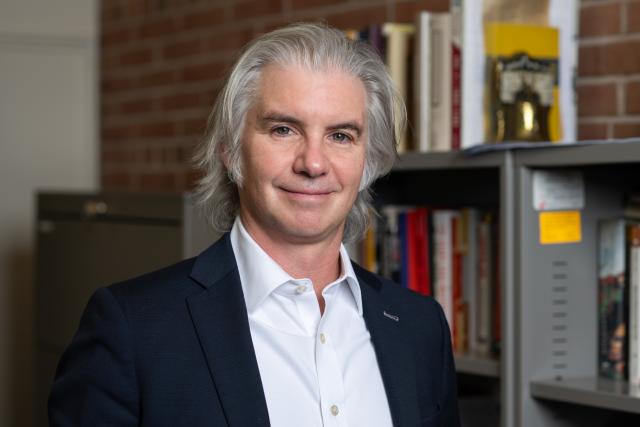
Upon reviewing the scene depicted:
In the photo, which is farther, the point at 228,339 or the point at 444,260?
A: the point at 444,260

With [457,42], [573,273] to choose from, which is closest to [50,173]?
[457,42]

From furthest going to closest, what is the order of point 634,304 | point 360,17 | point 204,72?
point 204,72 < point 360,17 < point 634,304

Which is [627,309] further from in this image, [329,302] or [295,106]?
[295,106]

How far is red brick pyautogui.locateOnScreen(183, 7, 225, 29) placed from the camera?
3580 millimetres

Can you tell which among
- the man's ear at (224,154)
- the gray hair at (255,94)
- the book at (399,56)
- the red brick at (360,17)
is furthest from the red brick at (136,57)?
the man's ear at (224,154)

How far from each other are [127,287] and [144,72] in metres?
2.46

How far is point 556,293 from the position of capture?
2107 mm

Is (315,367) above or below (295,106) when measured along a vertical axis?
below

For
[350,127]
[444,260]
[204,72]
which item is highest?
[204,72]

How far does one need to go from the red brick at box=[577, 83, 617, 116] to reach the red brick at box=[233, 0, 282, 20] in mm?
1222

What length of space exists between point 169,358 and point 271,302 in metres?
0.20

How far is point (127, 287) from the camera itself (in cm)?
159

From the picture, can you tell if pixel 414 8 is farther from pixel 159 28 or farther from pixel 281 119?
pixel 281 119

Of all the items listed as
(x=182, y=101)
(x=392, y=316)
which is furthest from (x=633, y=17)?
(x=182, y=101)
